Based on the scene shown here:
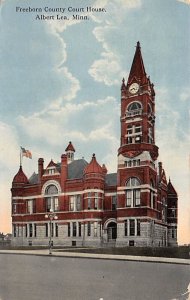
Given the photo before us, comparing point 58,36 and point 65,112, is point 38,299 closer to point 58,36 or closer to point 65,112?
point 65,112

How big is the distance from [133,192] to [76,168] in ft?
3.03

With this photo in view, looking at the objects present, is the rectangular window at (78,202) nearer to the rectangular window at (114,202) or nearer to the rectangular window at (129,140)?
the rectangular window at (114,202)

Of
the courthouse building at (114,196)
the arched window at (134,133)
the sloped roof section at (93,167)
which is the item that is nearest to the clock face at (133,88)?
the courthouse building at (114,196)

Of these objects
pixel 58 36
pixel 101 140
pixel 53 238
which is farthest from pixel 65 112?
pixel 53 238

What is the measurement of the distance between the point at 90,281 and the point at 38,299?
0.69 meters

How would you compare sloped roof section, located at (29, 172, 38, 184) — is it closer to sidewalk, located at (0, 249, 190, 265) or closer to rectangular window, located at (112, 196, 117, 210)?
sidewalk, located at (0, 249, 190, 265)

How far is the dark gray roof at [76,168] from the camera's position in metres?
6.35

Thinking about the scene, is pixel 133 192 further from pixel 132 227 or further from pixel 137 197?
pixel 132 227

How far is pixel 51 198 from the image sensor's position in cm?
685

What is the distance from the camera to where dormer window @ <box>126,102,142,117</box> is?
20.8ft

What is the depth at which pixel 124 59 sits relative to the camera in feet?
20.1

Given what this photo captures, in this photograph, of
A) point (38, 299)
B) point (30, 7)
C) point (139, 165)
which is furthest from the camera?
point (139, 165)

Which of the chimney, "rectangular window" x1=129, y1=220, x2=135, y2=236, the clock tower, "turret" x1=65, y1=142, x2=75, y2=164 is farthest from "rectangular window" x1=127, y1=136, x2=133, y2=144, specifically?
the chimney

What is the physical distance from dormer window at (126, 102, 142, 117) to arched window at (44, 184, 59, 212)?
165cm
